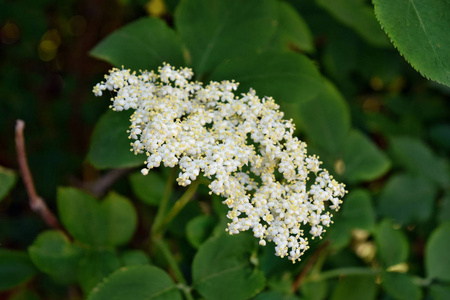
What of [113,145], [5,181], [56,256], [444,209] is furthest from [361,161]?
[5,181]

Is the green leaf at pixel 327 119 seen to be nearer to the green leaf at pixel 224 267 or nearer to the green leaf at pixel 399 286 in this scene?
the green leaf at pixel 399 286

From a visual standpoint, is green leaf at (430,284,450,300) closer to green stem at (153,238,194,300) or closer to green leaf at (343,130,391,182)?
green leaf at (343,130,391,182)

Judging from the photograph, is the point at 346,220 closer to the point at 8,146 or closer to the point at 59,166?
the point at 59,166

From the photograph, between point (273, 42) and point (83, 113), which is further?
point (83, 113)

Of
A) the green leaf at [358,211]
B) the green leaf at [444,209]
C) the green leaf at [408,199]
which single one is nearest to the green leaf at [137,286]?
the green leaf at [358,211]

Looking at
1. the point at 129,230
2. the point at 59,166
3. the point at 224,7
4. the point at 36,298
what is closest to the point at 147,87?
the point at 224,7

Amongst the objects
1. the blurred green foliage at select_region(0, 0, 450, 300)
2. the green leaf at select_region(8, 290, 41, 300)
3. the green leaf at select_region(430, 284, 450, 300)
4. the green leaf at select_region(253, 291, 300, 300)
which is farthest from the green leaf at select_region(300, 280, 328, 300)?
the green leaf at select_region(8, 290, 41, 300)

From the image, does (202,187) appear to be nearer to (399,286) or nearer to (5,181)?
(5,181)
